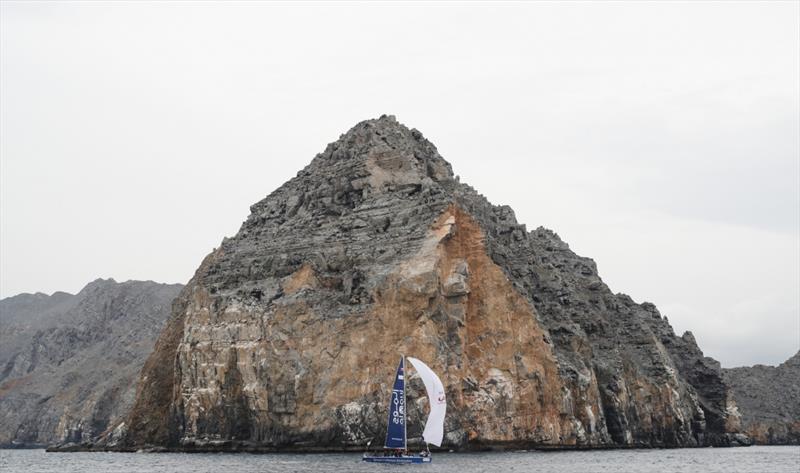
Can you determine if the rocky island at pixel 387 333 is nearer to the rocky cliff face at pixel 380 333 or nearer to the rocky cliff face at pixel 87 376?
the rocky cliff face at pixel 380 333

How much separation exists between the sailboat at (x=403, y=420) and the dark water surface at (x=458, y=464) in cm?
164

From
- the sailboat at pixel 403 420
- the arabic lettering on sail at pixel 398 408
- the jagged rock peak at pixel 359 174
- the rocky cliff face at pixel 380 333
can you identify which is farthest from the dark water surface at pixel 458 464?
the jagged rock peak at pixel 359 174

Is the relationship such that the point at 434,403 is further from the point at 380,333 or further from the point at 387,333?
the point at 380,333

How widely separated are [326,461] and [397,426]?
21.4 feet

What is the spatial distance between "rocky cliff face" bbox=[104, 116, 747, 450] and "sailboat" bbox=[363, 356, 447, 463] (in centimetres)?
1113

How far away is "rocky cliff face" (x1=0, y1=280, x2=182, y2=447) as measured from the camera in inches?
5708

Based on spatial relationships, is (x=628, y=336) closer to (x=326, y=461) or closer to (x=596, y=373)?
(x=596, y=373)

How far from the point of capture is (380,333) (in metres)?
86.2

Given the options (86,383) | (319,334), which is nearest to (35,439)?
(86,383)

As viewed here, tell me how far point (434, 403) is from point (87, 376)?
11300cm

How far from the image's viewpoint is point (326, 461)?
→ 7094 cm

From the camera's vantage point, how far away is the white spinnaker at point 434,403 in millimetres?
66562

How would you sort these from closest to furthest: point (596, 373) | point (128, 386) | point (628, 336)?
1. point (596, 373)
2. point (628, 336)
3. point (128, 386)

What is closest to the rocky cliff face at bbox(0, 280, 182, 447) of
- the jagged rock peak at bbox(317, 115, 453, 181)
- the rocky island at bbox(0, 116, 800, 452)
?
the rocky island at bbox(0, 116, 800, 452)
